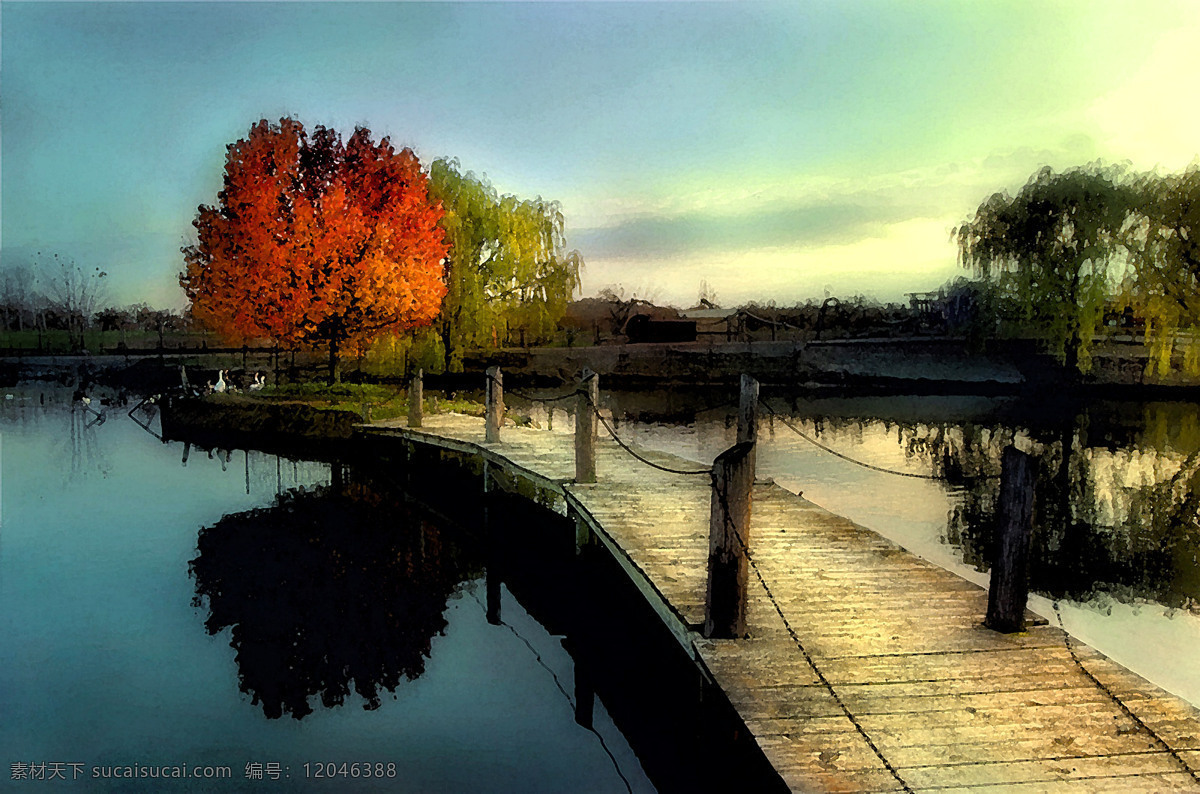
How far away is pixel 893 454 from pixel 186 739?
18.4m

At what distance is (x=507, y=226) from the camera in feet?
92.9

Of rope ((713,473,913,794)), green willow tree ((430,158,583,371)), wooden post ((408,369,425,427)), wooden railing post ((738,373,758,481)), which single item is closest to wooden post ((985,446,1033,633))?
rope ((713,473,913,794))

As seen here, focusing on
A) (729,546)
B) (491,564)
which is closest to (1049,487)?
(491,564)

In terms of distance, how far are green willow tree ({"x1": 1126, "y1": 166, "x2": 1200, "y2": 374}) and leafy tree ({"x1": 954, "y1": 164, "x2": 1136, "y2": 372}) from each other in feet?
2.85

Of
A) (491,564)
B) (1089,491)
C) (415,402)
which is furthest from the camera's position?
(415,402)

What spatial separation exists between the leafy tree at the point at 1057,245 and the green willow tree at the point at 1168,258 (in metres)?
0.87

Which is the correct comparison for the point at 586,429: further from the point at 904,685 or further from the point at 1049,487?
the point at 1049,487

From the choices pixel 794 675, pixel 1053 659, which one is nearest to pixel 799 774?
pixel 794 675

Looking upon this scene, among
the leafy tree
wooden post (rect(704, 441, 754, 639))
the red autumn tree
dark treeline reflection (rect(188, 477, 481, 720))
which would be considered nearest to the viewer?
wooden post (rect(704, 441, 754, 639))

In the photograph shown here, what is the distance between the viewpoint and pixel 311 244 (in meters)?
21.8

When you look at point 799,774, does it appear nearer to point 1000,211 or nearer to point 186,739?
point 186,739

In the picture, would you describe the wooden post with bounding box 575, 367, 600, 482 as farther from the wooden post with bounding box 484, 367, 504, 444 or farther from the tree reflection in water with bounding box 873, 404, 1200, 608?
the tree reflection in water with bounding box 873, 404, 1200, 608

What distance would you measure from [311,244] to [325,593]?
13454mm

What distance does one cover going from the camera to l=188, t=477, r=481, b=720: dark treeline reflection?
28.2 ft
